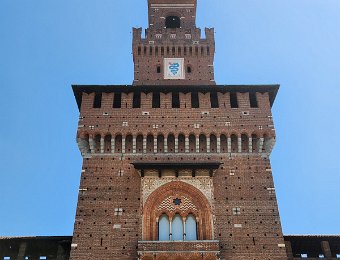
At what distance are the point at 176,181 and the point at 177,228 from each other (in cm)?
168

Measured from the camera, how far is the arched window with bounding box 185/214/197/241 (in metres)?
17.9

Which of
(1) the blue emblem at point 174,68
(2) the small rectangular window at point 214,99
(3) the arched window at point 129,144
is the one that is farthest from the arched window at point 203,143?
(1) the blue emblem at point 174,68

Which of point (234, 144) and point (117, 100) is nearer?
point (234, 144)

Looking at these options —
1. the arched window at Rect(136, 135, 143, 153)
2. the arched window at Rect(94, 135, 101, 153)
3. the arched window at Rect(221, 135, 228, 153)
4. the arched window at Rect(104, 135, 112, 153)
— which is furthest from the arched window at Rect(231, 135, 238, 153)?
the arched window at Rect(94, 135, 101, 153)

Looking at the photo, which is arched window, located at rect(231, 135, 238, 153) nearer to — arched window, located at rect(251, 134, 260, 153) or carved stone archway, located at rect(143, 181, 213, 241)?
arched window, located at rect(251, 134, 260, 153)

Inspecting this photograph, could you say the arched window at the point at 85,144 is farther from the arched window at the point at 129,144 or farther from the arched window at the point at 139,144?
the arched window at the point at 139,144

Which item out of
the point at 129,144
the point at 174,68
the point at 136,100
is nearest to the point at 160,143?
the point at 129,144

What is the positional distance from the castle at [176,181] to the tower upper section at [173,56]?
3.29 m

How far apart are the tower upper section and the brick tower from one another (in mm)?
3287

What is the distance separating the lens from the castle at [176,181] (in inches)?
690

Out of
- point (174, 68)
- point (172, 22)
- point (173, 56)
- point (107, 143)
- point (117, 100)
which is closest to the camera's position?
point (107, 143)

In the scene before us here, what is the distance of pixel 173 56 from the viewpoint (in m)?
25.3

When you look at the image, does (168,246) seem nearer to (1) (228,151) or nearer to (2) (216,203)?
(2) (216,203)

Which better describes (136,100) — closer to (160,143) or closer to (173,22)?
(160,143)
